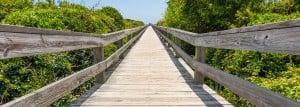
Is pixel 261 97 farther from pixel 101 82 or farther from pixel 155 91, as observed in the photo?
pixel 101 82

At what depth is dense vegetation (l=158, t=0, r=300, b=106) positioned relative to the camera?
7.33 m

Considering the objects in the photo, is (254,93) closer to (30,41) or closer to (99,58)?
(30,41)

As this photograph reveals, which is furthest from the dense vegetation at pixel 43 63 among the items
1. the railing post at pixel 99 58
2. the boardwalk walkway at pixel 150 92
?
the boardwalk walkway at pixel 150 92

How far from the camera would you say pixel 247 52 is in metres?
8.88

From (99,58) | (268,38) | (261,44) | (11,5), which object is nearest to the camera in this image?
(268,38)

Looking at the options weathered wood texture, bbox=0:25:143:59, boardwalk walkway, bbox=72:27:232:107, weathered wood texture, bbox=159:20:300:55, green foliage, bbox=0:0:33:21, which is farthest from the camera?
green foliage, bbox=0:0:33:21

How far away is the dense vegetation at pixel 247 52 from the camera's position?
733 centimetres

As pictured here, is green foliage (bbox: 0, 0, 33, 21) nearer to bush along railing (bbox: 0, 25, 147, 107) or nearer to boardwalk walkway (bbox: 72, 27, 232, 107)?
boardwalk walkway (bbox: 72, 27, 232, 107)

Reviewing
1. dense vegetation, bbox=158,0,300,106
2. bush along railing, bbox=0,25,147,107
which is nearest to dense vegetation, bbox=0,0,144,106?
bush along railing, bbox=0,25,147,107

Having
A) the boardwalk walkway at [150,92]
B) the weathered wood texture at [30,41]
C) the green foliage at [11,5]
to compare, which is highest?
the green foliage at [11,5]

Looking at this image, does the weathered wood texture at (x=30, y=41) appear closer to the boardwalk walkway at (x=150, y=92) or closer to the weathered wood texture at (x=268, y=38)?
the boardwalk walkway at (x=150, y=92)

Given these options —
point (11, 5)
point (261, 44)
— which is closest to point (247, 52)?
point (261, 44)

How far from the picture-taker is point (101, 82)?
22.7 ft

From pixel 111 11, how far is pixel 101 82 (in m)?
18.4
